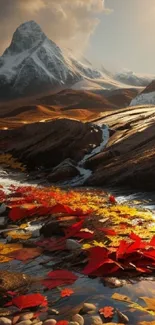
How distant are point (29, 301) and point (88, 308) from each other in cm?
112

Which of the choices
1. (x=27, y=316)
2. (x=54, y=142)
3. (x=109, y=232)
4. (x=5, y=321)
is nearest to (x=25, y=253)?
(x=109, y=232)

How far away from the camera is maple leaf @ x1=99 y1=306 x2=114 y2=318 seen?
19.5ft

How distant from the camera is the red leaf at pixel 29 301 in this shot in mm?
6277

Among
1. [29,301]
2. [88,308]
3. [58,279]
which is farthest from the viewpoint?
[58,279]

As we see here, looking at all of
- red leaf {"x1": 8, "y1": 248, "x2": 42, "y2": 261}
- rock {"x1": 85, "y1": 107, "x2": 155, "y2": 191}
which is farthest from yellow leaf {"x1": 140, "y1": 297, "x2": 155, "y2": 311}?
rock {"x1": 85, "y1": 107, "x2": 155, "y2": 191}

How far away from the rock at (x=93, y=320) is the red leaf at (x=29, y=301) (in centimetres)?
96

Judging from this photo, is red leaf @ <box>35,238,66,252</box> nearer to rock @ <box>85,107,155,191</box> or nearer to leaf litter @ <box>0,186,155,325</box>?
leaf litter @ <box>0,186,155,325</box>

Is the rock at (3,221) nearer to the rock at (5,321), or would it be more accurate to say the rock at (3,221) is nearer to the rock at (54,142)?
the rock at (5,321)

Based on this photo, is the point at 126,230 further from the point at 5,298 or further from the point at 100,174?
the point at 100,174

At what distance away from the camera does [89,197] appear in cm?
1788

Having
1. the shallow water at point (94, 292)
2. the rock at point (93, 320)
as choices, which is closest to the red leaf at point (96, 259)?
the shallow water at point (94, 292)

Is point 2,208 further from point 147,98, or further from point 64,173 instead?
point 147,98

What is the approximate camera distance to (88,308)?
620cm

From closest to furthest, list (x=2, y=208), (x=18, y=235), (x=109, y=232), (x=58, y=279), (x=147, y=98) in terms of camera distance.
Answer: (x=58, y=279) → (x=109, y=232) → (x=18, y=235) → (x=2, y=208) → (x=147, y=98)
